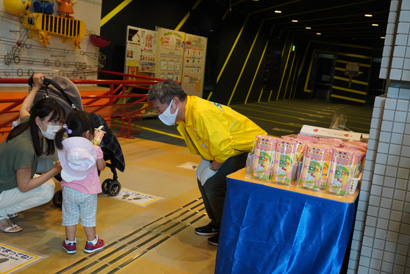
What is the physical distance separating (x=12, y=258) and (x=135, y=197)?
5.19ft

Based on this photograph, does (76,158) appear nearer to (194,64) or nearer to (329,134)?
(329,134)

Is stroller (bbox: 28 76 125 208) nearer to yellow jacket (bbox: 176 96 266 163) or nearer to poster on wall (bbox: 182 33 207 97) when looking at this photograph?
yellow jacket (bbox: 176 96 266 163)

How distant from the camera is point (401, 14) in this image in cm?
204

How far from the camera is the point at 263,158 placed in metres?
2.37

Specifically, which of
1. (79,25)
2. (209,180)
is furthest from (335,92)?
(209,180)

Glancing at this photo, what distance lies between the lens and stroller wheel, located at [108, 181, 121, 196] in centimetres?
425

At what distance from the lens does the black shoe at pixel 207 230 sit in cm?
360

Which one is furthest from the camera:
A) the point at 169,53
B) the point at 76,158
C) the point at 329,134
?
the point at 169,53

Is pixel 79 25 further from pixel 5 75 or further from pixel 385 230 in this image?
pixel 385 230

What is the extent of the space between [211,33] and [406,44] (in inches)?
417

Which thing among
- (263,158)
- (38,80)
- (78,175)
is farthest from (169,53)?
(263,158)

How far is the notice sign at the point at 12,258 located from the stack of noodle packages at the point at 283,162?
179 centimetres

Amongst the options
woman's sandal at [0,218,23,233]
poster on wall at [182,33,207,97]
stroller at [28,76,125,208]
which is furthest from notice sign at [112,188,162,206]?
poster on wall at [182,33,207,97]

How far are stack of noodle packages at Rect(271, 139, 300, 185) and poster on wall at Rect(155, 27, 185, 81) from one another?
7663mm
